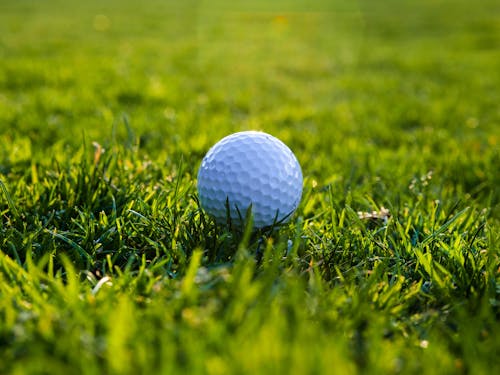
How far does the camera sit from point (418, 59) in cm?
839

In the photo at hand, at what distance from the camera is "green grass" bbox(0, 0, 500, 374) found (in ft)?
4.17

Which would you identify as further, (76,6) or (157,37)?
(76,6)

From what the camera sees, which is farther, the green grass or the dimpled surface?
the dimpled surface

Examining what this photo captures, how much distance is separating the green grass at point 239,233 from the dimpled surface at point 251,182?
99mm

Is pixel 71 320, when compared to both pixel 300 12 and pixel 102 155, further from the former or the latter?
pixel 300 12

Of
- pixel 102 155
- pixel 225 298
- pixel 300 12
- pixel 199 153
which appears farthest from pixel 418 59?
pixel 300 12

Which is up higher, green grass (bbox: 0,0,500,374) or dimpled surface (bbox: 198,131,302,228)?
dimpled surface (bbox: 198,131,302,228)

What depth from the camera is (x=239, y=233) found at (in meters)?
1.97

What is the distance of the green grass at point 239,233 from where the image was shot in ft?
4.17

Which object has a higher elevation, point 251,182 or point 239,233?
point 251,182

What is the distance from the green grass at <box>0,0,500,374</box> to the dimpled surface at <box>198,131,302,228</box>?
0.32ft

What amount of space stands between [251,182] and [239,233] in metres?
0.22

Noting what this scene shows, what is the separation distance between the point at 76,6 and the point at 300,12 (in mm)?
8438

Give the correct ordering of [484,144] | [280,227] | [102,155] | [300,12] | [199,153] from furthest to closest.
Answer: [300,12] < [484,144] < [199,153] < [102,155] < [280,227]
